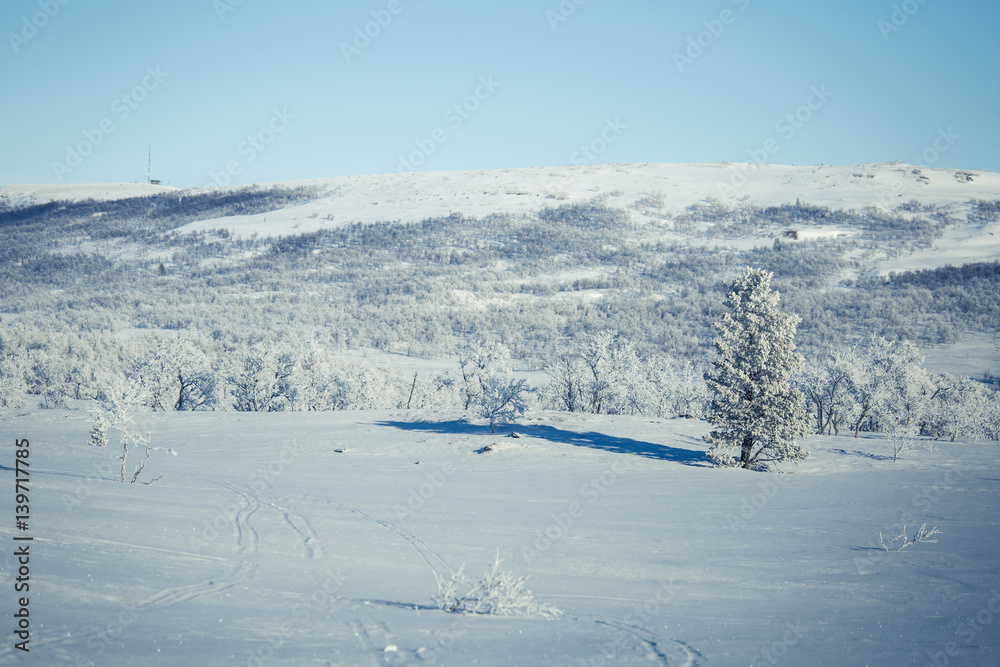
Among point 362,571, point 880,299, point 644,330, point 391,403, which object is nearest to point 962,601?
point 362,571

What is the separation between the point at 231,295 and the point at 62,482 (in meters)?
110

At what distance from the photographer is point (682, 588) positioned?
9945 mm

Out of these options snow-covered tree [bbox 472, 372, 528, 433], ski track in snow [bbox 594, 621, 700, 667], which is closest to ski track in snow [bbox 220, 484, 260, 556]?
ski track in snow [bbox 594, 621, 700, 667]

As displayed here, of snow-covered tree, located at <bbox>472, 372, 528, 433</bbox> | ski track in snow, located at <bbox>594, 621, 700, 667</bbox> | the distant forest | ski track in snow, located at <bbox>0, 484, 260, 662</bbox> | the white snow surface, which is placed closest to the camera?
ski track in snow, located at <bbox>0, 484, 260, 662</bbox>

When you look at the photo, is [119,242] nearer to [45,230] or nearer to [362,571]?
[45,230]

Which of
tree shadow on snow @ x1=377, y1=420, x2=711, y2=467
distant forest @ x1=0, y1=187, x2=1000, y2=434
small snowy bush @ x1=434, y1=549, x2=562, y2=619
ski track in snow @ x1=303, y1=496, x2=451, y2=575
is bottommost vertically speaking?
tree shadow on snow @ x1=377, y1=420, x2=711, y2=467

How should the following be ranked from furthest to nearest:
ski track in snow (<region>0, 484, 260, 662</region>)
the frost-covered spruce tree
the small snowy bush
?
the frost-covered spruce tree < the small snowy bush < ski track in snow (<region>0, 484, 260, 662</region>)

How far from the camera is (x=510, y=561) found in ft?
38.6

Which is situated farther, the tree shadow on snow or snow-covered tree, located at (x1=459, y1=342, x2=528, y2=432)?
snow-covered tree, located at (x1=459, y1=342, x2=528, y2=432)

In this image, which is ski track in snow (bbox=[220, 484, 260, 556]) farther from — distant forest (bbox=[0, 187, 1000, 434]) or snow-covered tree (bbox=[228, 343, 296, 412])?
distant forest (bbox=[0, 187, 1000, 434])

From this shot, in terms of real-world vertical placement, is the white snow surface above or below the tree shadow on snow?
above

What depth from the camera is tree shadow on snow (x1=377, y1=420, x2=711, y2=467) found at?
91.6 feet

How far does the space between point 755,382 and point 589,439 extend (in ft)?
31.9

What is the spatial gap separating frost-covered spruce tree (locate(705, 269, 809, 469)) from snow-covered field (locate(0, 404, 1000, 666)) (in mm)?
1876
